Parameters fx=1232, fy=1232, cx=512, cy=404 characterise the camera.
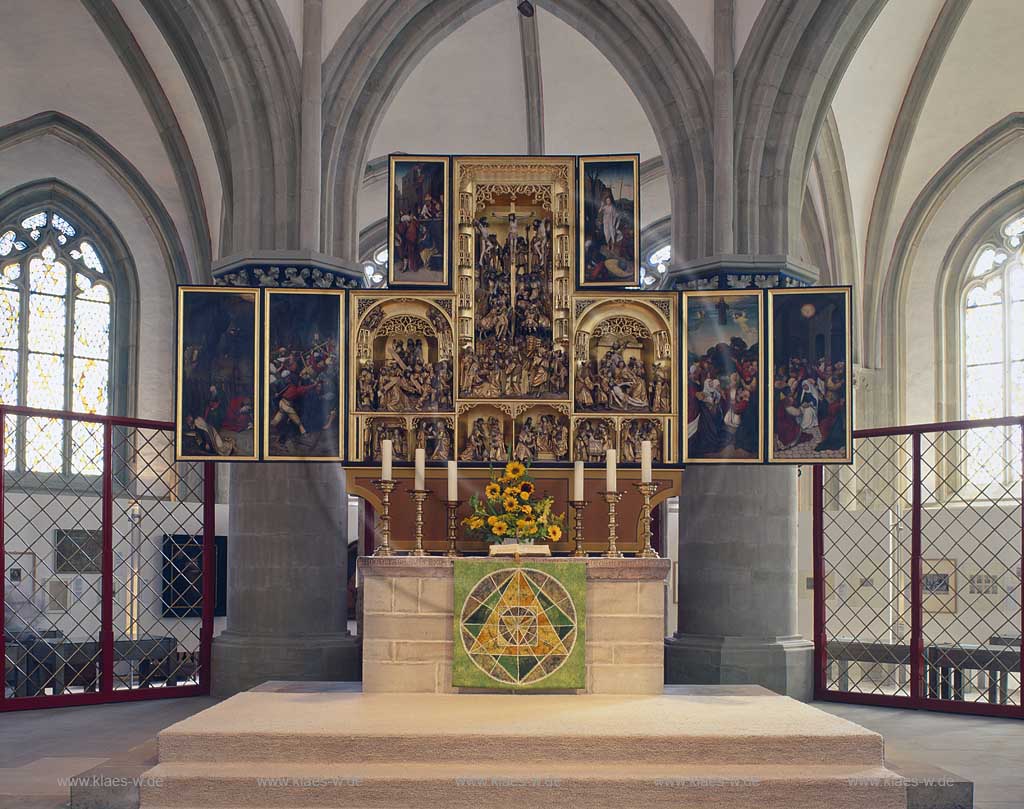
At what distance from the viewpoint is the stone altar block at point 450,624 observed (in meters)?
9.32

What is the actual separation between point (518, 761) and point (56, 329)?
49.2 feet

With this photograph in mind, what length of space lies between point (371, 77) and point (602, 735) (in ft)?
27.4

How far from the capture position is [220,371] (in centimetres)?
1098

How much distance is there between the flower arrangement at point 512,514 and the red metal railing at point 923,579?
4.09 metres

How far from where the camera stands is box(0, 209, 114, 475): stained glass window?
19500 mm

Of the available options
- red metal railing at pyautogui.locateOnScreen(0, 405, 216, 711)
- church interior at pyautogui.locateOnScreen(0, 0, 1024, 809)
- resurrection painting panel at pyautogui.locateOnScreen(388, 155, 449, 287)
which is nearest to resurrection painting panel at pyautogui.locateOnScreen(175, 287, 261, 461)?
church interior at pyautogui.locateOnScreen(0, 0, 1024, 809)

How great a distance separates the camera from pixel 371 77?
44.2ft

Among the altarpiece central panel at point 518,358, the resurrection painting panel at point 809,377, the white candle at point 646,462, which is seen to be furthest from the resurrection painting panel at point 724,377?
the white candle at point 646,462

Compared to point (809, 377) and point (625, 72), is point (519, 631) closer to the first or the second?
point (809, 377)

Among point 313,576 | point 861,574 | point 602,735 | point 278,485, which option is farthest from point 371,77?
point 861,574

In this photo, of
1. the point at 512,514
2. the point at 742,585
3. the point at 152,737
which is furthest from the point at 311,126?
the point at 742,585

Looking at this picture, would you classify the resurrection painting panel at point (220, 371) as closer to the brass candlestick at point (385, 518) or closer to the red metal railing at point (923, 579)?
the brass candlestick at point (385, 518)

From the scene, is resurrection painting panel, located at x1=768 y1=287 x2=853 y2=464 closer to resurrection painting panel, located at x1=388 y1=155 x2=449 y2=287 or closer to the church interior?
the church interior

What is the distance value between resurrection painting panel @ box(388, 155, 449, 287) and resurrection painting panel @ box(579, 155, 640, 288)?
1.22 m
